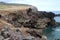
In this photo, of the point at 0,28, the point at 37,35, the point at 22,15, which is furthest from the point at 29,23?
the point at 0,28

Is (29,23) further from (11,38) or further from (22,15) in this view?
(11,38)

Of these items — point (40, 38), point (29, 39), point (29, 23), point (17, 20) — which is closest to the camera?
point (29, 39)

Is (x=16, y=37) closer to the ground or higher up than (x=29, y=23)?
higher up

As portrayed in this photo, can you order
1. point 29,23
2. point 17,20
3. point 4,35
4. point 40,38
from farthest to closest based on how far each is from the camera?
point 29,23 → point 17,20 → point 40,38 → point 4,35

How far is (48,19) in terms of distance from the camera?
9831 centimetres

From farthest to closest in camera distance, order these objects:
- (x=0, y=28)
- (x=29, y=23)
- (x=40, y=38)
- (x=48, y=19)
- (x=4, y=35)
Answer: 1. (x=48, y=19)
2. (x=29, y=23)
3. (x=40, y=38)
4. (x=0, y=28)
5. (x=4, y=35)

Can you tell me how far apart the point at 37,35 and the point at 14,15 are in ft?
51.0

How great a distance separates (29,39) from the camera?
41.3 meters

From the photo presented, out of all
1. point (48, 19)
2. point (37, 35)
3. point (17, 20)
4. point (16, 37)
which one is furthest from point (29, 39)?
point (48, 19)

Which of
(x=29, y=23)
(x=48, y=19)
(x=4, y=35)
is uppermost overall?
(x=4, y=35)

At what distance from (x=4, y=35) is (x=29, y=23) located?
3500 cm

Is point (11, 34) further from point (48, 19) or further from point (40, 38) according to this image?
point (48, 19)

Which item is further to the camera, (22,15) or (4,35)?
(22,15)

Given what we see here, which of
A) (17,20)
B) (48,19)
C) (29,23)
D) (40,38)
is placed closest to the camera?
(40,38)
